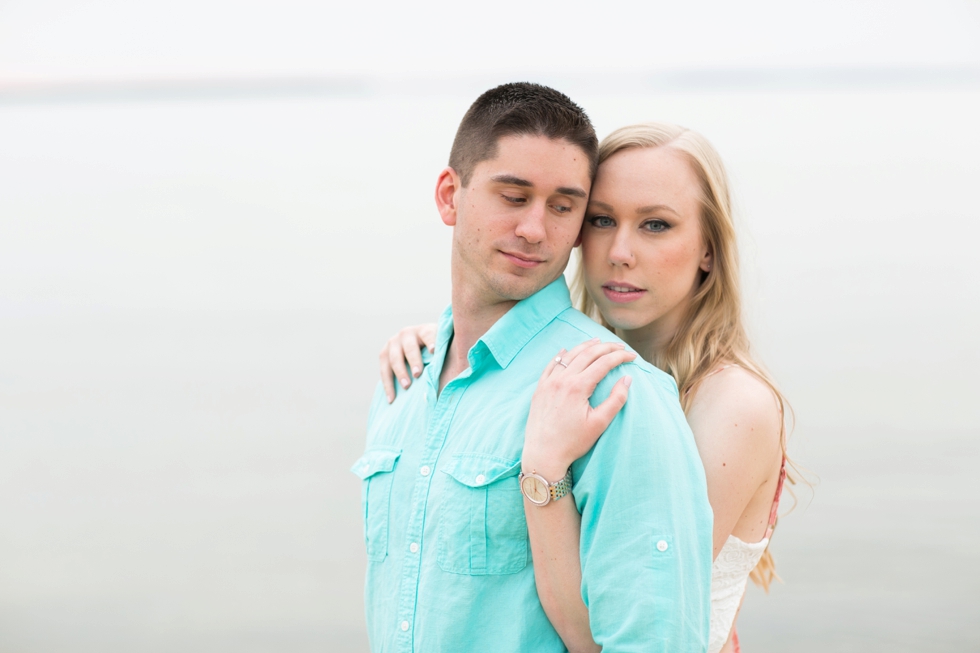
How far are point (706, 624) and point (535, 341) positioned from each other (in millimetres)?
502

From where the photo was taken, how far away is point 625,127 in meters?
1.67

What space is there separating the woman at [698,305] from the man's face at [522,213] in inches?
6.0

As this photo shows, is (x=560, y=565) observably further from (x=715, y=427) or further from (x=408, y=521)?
(x=715, y=427)

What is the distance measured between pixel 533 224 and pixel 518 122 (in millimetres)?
166

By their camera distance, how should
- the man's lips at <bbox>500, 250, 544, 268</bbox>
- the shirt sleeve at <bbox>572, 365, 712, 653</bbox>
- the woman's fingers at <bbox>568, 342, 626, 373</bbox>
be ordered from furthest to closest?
1. the man's lips at <bbox>500, 250, 544, 268</bbox>
2. the woman's fingers at <bbox>568, 342, 626, 373</bbox>
3. the shirt sleeve at <bbox>572, 365, 712, 653</bbox>

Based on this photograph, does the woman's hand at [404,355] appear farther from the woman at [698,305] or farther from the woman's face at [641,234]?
the woman's face at [641,234]

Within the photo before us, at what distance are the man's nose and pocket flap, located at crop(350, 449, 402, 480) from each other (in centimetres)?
44

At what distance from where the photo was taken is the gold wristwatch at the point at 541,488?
1.26m

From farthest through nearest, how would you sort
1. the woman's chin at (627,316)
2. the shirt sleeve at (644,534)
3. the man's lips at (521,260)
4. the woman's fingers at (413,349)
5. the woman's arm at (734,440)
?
1. the woman's fingers at (413,349)
2. the woman's chin at (627,316)
3. the woman's arm at (734,440)
4. the man's lips at (521,260)
5. the shirt sleeve at (644,534)

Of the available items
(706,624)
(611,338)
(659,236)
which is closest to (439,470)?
(611,338)

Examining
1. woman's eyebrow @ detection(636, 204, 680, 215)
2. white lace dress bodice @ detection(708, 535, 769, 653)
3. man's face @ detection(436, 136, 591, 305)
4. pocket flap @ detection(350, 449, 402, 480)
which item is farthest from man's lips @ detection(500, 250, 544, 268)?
white lace dress bodice @ detection(708, 535, 769, 653)

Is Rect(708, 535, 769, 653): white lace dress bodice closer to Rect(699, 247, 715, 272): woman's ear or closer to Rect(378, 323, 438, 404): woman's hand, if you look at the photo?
Rect(699, 247, 715, 272): woman's ear

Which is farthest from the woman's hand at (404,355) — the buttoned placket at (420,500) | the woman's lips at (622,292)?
the woman's lips at (622,292)

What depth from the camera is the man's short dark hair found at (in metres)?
1.42
